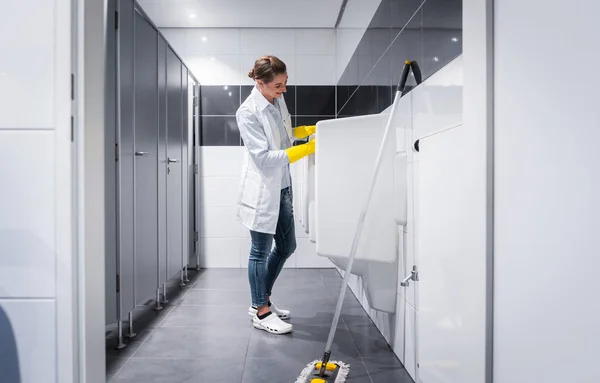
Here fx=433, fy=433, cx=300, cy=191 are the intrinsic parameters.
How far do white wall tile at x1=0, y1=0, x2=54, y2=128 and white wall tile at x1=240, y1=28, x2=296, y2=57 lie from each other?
340cm

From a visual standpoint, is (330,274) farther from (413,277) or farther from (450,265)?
(450,265)

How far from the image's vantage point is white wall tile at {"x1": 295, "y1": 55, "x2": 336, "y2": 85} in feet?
13.1

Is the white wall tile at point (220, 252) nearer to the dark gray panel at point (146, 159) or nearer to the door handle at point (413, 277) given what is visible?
the dark gray panel at point (146, 159)

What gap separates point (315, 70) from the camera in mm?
3988

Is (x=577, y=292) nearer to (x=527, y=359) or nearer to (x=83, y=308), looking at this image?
(x=527, y=359)

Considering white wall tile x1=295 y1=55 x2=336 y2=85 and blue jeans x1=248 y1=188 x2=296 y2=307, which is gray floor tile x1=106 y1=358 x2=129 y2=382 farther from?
white wall tile x1=295 y1=55 x2=336 y2=85

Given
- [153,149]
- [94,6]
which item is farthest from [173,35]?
[94,6]

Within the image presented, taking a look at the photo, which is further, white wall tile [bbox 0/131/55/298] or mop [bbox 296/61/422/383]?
mop [bbox 296/61/422/383]

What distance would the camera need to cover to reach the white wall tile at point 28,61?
2.31 ft

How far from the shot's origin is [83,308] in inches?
28.1

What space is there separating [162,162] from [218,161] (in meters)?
1.27

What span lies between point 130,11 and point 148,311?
1.65 m

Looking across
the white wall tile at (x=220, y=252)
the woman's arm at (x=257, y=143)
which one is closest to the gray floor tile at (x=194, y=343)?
the woman's arm at (x=257, y=143)

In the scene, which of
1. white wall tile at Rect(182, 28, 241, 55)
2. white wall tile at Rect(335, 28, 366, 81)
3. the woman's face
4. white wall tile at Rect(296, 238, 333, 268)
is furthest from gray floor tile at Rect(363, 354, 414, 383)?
white wall tile at Rect(182, 28, 241, 55)
